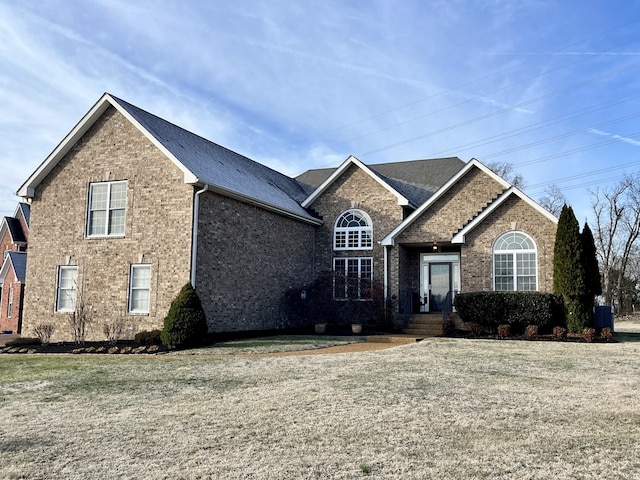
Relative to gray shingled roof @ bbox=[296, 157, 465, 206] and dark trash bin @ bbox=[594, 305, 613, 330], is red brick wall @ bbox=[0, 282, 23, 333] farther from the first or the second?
dark trash bin @ bbox=[594, 305, 613, 330]

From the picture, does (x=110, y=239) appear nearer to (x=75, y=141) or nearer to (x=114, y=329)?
(x=114, y=329)

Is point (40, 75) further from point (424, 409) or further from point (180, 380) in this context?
point (424, 409)

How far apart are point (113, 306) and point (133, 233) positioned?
243 centimetres

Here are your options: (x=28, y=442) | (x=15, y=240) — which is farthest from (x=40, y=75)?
(x=15, y=240)

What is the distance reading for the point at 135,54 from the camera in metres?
16.2

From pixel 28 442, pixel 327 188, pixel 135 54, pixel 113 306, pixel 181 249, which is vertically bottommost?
pixel 28 442

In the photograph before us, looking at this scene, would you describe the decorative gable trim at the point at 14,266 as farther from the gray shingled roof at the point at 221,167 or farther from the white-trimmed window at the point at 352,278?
the white-trimmed window at the point at 352,278

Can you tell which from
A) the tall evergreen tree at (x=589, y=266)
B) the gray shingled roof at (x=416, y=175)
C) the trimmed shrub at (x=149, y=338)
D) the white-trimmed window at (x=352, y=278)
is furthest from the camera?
the gray shingled roof at (x=416, y=175)

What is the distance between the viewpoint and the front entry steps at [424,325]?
1961 centimetres

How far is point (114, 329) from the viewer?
17453 mm

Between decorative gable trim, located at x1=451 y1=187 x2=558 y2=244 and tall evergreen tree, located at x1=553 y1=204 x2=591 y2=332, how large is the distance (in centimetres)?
98

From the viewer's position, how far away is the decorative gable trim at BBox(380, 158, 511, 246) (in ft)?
69.4

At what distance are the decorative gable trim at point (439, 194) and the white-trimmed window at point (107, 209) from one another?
31.5 ft

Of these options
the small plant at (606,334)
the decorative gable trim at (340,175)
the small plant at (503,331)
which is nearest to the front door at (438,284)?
the decorative gable trim at (340,175)
